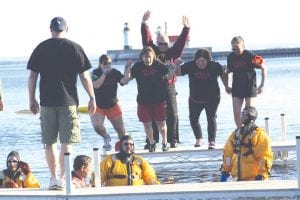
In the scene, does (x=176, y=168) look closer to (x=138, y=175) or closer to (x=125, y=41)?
(x=138, y=175)

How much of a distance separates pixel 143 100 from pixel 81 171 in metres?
3.65

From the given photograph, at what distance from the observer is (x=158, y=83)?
16562 mm

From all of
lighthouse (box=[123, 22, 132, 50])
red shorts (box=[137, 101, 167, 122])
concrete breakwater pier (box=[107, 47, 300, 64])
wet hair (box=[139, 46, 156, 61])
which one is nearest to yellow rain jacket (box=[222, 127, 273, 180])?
wet hair (box=[139, 46, 156, 61])

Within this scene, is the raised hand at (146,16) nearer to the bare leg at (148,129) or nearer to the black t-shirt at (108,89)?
the black t-shirt at (108,89)

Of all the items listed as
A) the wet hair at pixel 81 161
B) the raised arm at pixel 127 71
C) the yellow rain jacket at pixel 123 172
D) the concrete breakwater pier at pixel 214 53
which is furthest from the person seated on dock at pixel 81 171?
the concrete breakwater pier at pixel 214 53

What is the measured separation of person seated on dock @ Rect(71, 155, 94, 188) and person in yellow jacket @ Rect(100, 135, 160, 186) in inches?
13.1

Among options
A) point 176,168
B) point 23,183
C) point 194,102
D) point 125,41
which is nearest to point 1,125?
point 176,168

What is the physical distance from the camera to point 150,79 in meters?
16.5

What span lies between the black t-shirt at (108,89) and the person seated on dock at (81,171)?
420 centimetres

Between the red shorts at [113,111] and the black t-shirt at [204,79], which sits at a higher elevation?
the black t-shirt at [204,79]

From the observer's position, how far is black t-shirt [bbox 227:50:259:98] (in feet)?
55.6

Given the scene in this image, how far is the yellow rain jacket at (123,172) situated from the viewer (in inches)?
528

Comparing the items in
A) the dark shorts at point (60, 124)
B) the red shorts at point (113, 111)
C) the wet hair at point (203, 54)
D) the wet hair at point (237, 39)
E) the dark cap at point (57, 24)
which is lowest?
the red shorts at point (113, 111)

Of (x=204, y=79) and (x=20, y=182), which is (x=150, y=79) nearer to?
(x=204, y=79)
